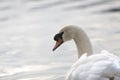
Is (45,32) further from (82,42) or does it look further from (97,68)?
(97,68)

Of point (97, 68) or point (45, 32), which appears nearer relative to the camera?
point (97, 68)

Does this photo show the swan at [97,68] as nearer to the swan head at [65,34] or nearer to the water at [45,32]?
the swan head at [65,34]

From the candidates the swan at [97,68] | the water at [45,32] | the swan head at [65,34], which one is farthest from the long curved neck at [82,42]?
the swan at [97,68]

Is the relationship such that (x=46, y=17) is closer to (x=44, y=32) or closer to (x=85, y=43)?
(x=44, y=32)

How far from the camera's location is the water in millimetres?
12305

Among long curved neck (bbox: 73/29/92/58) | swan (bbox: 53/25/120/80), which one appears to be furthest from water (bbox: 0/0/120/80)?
swan (bbox: 53/25/120/80)

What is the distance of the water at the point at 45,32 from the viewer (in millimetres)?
12305

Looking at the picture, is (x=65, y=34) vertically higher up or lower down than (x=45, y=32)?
lower down

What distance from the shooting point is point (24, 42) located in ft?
48.1

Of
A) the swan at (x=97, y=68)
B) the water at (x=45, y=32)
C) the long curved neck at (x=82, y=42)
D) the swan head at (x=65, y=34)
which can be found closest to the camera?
the swan at (x=97, y=68)

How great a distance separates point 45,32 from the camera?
605 inches

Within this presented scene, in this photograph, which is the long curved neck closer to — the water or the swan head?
the swan head

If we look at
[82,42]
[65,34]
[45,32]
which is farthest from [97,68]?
[45,32]

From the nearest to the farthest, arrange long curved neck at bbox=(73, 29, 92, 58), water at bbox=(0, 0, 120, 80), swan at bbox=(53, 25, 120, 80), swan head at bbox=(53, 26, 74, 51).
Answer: swan at bbox=(53, 25, 120, 80) → long curved neck at bbox=(73, 29, 92, 58) → swan head at bbox=(53, 26, 74, 51) → water at bbox=(0, 0, 120, 80)
